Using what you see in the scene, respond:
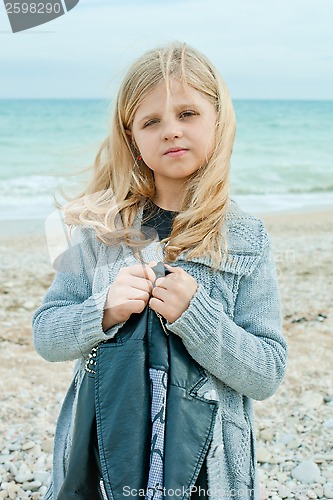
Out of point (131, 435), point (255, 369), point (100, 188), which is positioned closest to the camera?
point (131, 435)

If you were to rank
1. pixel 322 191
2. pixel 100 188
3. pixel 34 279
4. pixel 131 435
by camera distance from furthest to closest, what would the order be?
1. pixel 322 191
2. pixel 34 279
3. pixel 100 188
4. pixel 131 435

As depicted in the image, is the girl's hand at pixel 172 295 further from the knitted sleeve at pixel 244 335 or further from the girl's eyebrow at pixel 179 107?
the girl's eyebrow at pixel 179 107

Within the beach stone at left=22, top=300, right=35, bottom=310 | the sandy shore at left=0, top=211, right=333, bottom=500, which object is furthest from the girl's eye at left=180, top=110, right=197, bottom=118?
the beach stone at left=22, top=300, right=35, bottom=310

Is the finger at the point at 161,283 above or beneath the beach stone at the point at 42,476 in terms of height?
above

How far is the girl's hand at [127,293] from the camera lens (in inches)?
61.4

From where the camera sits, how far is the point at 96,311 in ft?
5.27

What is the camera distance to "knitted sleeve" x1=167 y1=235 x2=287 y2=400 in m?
1.57

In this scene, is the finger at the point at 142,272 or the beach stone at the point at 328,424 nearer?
the finger at the point at 142,272

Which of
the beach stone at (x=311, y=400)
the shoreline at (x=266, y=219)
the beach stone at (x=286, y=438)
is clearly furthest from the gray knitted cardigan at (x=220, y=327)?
the shoreline at (x=266, y=219)

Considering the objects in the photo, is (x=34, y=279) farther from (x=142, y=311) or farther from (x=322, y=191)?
(x=322, y=191)

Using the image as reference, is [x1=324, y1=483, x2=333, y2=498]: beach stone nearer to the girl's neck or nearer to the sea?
the girl's neck

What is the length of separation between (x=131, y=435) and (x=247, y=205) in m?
8.86

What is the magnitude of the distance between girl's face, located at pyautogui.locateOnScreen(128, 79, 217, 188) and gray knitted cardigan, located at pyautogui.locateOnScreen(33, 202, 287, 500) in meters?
0.18

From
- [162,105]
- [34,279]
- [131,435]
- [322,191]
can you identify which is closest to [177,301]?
[131,435]
